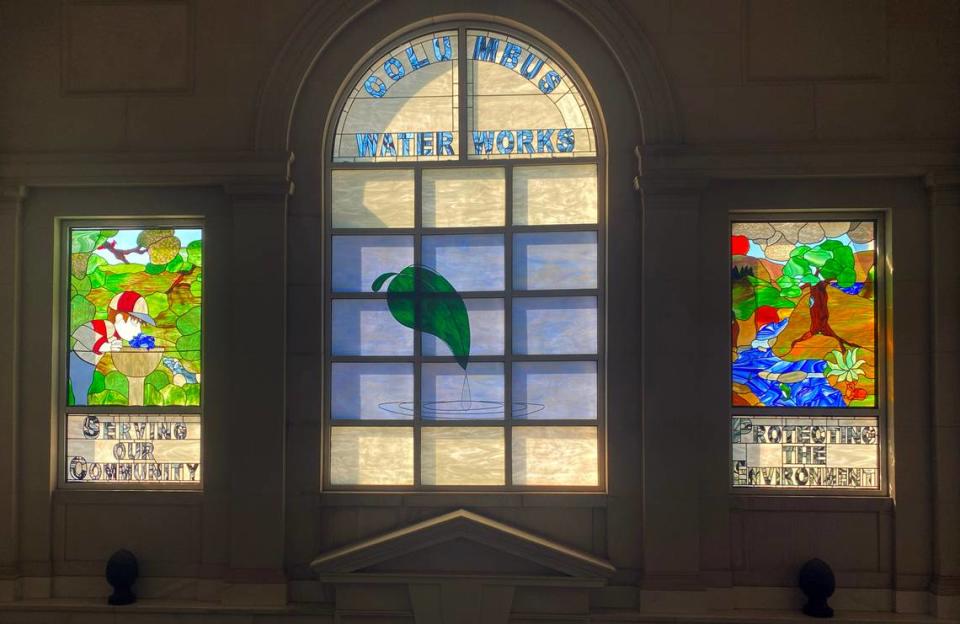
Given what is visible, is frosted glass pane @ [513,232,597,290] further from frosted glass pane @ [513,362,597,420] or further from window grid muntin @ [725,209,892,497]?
window grid muntin @ [725,209,892,497]

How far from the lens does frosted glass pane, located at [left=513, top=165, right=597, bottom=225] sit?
270 inches

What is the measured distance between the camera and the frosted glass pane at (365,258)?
6902 millimetres

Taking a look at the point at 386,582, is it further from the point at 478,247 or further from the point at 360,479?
Result: the point at 478,247

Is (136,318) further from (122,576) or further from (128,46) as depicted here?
(128,46)

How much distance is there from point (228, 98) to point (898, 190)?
17.1 ft

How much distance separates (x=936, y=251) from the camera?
21.2 feet

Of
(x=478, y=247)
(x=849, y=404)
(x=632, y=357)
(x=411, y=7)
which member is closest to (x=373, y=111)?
(x=411, y=7)

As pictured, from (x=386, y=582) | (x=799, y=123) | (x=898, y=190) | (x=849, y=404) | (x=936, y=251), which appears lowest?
(x=386, y=582)

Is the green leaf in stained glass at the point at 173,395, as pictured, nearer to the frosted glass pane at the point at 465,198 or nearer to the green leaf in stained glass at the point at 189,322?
the green leaf in stained glass at the point at 189,322

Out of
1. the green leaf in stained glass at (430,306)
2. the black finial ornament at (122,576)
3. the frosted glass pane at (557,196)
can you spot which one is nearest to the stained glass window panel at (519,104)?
the frosted glass pane at (557,196)

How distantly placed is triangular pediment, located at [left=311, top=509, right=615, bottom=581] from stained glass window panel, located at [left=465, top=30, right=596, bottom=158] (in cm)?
291

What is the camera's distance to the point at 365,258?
6.93m

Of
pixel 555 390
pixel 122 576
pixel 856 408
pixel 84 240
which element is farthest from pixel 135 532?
pixel 856 408

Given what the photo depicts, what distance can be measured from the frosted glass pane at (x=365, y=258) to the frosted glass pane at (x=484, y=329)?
647mm
